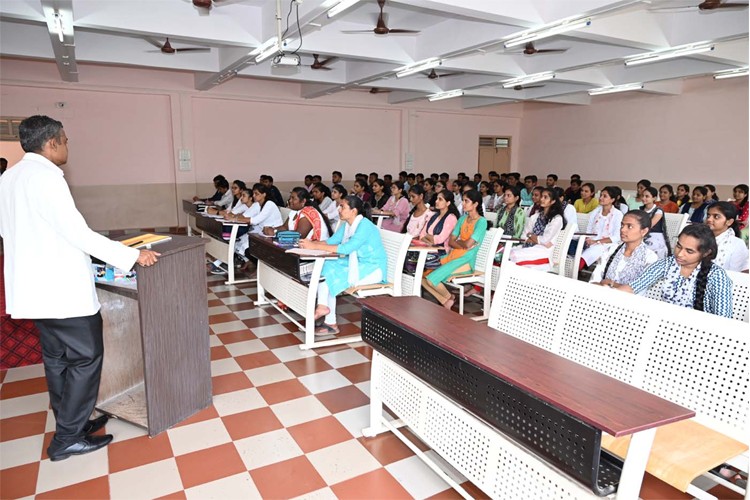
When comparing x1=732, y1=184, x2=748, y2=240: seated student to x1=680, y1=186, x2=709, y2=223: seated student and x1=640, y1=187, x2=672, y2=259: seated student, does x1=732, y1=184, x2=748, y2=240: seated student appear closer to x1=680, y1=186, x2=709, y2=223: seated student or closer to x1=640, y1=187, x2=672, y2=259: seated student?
x1=680, y1=186, x2=709, y2=223: seated student

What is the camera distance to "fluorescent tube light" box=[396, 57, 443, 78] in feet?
23.1

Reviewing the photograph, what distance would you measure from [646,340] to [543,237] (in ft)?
9.65

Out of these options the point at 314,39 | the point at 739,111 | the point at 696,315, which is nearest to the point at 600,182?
the point at 739,111

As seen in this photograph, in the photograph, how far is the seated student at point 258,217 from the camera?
591 centimetres

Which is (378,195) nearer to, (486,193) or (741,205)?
(486,193)

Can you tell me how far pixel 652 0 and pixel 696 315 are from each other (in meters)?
3.70

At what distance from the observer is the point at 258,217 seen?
591 cm

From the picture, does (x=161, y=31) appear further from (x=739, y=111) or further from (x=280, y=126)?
(x=739, y=111)

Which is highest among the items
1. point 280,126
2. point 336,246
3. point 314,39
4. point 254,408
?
point 314,39

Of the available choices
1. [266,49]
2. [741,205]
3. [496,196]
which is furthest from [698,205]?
[266,49]

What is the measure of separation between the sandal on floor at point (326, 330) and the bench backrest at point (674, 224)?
384 centimetres

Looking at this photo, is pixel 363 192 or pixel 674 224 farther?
pixel 363 192

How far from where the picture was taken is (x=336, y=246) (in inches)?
155

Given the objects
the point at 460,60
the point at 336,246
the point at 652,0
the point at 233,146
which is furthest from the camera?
the point at 233,146
